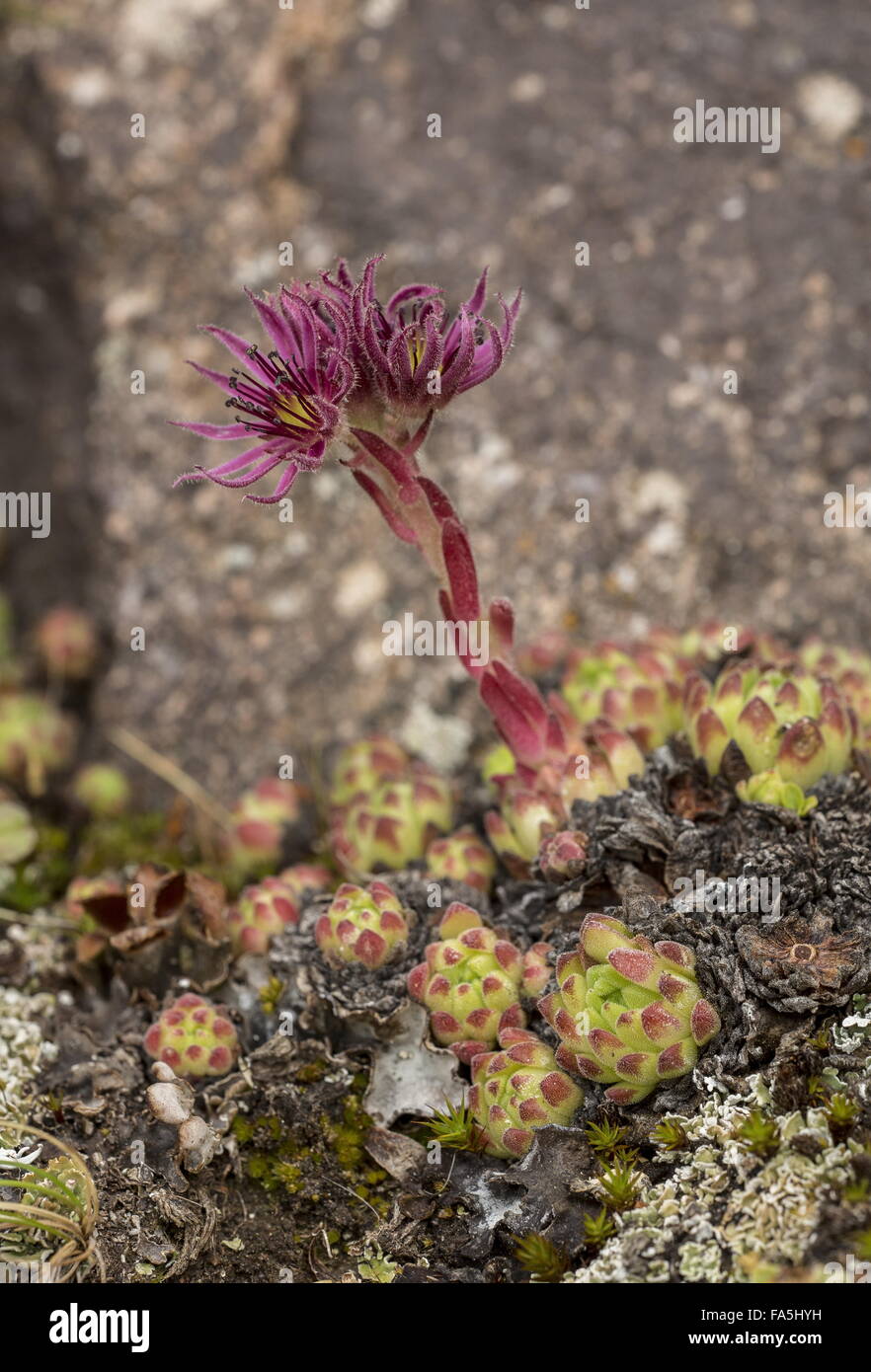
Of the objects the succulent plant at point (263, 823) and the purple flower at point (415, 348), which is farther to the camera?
the succulent plant at point (263, 823)

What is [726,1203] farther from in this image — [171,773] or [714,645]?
[171,773]

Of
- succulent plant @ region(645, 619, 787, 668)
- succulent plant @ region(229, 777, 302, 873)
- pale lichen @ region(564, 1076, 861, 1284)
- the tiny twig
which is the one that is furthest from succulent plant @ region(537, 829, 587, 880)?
the tiny twig

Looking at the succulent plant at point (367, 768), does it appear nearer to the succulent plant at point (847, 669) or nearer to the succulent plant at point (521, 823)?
the succulent plant at point (521, 823)

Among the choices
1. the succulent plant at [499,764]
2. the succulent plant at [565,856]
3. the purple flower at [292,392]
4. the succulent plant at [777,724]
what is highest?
the purple flower at [292,392]

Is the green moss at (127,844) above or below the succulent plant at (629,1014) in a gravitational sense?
above

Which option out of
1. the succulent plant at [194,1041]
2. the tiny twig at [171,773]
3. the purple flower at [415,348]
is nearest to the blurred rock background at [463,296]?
the tiny twig at [171,773]
